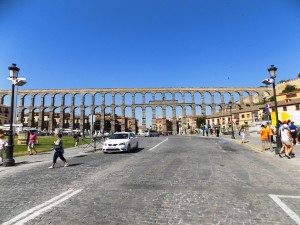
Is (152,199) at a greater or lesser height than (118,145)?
lesser

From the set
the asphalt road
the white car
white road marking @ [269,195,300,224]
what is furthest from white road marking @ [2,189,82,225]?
the white car

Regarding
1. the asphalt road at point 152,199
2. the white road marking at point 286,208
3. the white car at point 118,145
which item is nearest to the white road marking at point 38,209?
the asphalt road at point 152,199

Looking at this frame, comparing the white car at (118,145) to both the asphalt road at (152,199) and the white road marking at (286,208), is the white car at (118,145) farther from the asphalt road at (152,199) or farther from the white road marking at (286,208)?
the white road marking at (286,208)

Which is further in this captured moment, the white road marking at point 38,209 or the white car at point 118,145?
the white car at point 118,145

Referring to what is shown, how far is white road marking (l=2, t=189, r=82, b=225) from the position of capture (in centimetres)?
365

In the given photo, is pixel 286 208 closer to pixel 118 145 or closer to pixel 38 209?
pixel 38 209

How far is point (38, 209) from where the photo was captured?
4141mm

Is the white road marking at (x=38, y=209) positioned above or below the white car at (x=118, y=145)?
below

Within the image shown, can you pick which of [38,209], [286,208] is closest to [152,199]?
[38,209]

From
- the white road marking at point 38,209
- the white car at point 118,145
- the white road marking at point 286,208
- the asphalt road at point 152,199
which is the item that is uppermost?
the white car at point 118,145

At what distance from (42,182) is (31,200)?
1.89 metres

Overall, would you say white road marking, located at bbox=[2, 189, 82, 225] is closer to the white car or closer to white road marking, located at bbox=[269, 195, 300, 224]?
white road marking, located at bbox=[269, 195, 300, 224]

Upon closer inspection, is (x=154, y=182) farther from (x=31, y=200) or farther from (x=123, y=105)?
(x=123, y=105)

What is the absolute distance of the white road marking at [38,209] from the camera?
365cm
